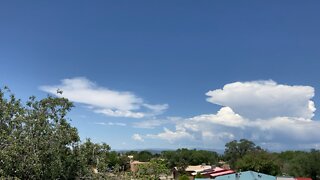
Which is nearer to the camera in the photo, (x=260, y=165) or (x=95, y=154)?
(x=95, y=154)

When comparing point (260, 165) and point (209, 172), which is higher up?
point (260, 165)

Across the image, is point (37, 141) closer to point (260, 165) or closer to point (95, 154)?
point (95, 154)

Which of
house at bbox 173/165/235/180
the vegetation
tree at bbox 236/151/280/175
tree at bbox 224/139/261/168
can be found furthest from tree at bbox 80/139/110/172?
tree at bbox 224/139/261/168

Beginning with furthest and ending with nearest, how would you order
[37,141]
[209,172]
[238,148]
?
[238,148]
[209,172]
[37,141]

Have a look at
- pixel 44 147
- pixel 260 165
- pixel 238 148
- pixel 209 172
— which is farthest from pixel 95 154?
pixel 238 148

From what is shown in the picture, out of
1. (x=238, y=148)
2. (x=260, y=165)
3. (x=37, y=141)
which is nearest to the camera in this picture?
(x=37, y=141)

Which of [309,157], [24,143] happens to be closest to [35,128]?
[24,143]

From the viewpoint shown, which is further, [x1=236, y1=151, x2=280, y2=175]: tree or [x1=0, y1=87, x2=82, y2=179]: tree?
[x1=236, y1=151, x2=280, y2=175]: tree

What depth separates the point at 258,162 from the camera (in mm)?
64000

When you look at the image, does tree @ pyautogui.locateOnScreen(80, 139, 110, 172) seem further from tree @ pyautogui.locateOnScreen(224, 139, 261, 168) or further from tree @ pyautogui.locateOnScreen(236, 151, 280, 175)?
tree @ pyautogui.locateOnScreen(224, 139, 261, 168)

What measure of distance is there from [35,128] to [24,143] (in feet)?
2.18

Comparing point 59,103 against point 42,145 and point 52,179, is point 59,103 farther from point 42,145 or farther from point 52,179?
point 52,179

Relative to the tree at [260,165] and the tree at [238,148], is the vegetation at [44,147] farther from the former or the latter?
the tree at [238,148]

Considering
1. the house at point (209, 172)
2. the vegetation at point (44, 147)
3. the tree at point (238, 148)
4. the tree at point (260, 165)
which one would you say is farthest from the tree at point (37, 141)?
the tree at point (238, 148)
